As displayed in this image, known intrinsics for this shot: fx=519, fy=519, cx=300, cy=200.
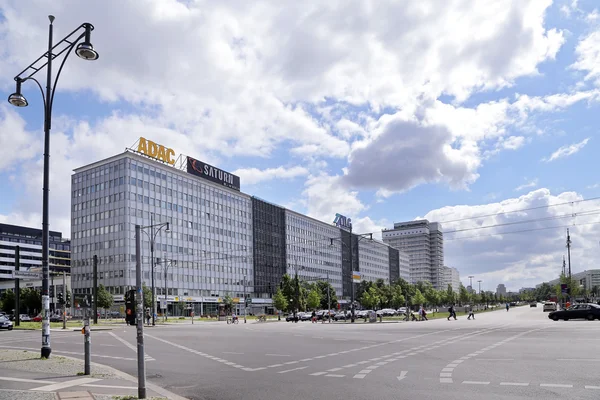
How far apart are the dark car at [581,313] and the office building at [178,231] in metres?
38.6

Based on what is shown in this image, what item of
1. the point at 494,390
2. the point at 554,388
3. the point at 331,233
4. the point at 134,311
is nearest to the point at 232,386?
the point at 134,311

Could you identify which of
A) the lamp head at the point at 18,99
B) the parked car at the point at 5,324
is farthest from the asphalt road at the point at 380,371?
the parked car at the point at 5,324

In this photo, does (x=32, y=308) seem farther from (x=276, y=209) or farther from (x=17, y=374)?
(x=17, y=374)

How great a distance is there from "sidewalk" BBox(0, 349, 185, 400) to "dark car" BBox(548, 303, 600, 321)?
1750 inches

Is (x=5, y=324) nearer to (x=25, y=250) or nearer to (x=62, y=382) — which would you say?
(x=62, y=382)

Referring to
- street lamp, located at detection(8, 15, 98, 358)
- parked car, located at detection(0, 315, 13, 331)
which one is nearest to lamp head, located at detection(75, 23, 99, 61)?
street lamp, located at detection(8, 15, 98, 358)

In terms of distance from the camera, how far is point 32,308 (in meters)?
117

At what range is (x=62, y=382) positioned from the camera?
13.0 metres

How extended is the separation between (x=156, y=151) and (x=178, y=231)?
1711cm

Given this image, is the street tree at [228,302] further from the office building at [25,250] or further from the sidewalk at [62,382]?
the sidewalk at [62,382]

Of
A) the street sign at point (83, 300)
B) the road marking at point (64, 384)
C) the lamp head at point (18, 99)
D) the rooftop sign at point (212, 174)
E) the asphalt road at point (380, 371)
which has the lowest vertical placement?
the asphalt road at point (380, 371)

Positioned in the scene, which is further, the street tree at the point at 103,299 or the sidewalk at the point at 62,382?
the street tree at the point at 103,299

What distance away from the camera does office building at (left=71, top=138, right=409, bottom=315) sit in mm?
97125

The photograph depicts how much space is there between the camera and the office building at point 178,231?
9712 centimetres
